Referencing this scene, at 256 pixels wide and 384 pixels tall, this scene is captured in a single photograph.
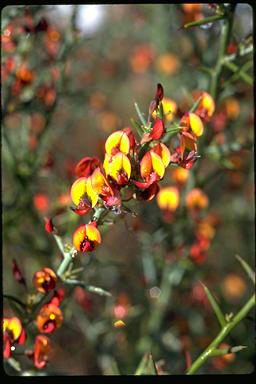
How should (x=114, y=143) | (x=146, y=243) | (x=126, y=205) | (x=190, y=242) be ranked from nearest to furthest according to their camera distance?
1. (x=114, y=143)
2. (x=126, y=205)
3. (x=146, y=243)
4. (x=190, y=242)

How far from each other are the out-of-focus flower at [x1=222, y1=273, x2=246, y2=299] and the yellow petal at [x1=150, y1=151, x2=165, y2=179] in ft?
10.1

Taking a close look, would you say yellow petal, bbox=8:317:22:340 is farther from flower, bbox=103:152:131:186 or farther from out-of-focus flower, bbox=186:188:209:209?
out-of-focus flower, bbox=186:188:209:209

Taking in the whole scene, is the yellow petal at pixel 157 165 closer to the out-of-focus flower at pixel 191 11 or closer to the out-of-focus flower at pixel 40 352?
the out-of-focus flower at pixel 40 352

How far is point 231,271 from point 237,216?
0.81 meters

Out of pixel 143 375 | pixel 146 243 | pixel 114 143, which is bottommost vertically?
pixel 143 375

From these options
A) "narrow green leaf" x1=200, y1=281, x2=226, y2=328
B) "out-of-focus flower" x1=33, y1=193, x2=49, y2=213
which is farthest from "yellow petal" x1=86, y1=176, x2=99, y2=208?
"out-of-focus flower" x1=33, y1=193, x2=49, y2=213

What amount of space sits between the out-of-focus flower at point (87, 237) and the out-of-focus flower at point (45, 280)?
0.19 meters

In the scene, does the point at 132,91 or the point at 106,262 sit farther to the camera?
the point at 132,91

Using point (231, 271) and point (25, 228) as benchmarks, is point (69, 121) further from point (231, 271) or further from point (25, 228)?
point (231, 271)

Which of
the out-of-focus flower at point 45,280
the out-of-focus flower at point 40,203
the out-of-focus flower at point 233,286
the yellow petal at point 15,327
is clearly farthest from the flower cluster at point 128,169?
the out-of-focus flower at point 233,286

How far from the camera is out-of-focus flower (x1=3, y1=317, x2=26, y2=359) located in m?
1.36

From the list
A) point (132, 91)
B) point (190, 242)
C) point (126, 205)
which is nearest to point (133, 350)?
point (190, 242)

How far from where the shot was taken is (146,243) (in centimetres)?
250

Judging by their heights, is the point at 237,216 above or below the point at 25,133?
below
